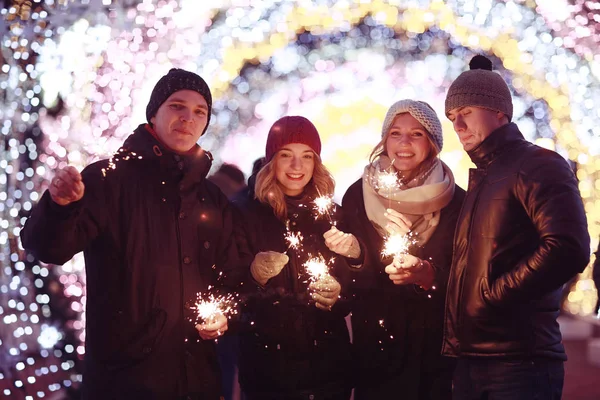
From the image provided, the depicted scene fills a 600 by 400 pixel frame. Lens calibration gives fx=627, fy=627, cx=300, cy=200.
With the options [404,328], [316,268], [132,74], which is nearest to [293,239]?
[316,268]

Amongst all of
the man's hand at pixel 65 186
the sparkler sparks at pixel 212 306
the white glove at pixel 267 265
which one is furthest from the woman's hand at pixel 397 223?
the man's hand at pixel 65 186

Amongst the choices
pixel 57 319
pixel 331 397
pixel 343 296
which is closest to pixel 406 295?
pixel 343 296

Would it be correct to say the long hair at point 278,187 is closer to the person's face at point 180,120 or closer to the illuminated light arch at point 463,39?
the person's face at point 180,120

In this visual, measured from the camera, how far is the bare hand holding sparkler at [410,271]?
2.95 m

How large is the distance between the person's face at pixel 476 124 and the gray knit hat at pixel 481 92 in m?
0.03

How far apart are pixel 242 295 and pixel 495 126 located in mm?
1505

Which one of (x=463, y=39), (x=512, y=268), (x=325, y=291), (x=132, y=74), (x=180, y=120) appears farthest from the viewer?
Result: (x=463, y=39)

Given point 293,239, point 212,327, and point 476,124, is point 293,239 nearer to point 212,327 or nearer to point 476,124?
point 212,327

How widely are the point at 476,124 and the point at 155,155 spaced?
59.9 inches

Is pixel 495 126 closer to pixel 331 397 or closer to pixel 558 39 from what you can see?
pixel 331 397

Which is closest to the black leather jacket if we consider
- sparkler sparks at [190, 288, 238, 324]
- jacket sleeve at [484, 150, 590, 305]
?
jacket sleeve at [484, 150, 590, 305]

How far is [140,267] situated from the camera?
2.77 meters

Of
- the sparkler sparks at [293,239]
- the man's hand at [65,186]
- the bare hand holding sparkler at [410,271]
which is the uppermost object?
the man's hand at [65,186]

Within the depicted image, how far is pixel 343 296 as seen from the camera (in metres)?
3.36
